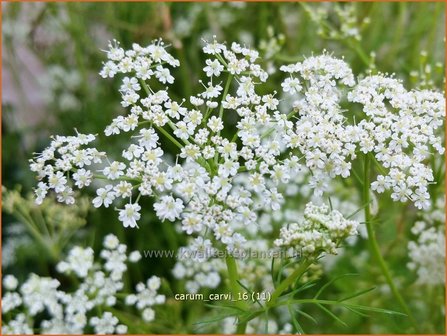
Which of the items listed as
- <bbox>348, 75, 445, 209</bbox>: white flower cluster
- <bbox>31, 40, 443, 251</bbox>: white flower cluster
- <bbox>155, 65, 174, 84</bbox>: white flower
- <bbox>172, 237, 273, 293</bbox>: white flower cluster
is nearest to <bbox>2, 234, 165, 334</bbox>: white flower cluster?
<bbox>172, 237, 273, 293</bbox>: white flower cluster

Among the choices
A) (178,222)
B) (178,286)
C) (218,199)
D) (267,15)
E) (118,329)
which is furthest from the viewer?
(267,15)

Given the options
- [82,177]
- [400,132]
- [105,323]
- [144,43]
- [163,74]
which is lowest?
[105,323]

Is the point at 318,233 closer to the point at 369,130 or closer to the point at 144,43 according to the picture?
the point at 369,130

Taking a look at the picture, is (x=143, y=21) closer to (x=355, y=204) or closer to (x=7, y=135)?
(x=7, y=135)

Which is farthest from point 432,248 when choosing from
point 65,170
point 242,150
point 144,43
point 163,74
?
point 144,43

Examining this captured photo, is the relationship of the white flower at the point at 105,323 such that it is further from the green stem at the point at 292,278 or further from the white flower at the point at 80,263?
the green stem at the point at 292,278

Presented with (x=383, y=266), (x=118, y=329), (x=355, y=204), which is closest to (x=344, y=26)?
(x=355, y=204)

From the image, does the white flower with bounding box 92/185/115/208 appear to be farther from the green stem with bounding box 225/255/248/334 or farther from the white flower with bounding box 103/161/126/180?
the green stem with bounding box 225/255/248/334
